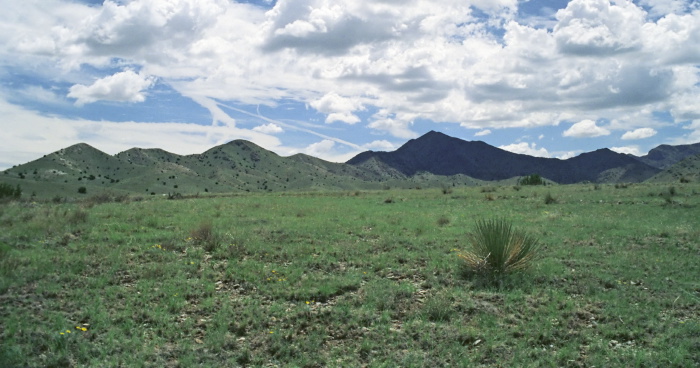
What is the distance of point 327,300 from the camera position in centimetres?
1064

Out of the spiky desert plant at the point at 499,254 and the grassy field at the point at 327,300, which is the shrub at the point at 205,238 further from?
the spiky desert plant at the point at 499,254

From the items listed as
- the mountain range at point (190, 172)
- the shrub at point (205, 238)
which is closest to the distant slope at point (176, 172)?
the mountain range at point (190, 172)

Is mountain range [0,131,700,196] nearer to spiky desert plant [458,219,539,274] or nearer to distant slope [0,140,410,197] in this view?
distant slope [0,140,410,197]

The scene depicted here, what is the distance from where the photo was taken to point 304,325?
9.16 m

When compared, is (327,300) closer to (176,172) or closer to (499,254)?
(499,254)

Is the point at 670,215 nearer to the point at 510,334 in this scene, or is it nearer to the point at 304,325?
the point at 510,334

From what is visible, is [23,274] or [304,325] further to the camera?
[23,274]

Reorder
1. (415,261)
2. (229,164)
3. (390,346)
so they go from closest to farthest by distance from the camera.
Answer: (390,346) → (415,261) → (229,164)

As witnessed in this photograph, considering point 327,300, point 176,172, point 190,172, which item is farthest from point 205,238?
point 190,172

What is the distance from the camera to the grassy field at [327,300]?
7918 millimetres

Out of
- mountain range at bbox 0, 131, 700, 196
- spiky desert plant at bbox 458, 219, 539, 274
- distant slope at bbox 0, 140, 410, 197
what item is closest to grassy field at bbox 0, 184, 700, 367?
spiky desert plant at bbox 458, 219, 539, 274

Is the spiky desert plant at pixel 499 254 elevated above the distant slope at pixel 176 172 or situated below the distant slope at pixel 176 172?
below

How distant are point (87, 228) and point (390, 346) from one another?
14.0 meters

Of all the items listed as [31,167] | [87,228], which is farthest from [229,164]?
[87,228]
